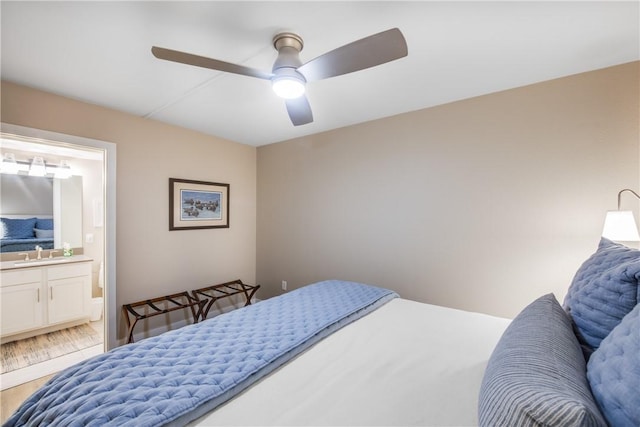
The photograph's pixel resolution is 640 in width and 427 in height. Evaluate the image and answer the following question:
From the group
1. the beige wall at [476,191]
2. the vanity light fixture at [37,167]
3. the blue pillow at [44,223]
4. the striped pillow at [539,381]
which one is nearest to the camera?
the striped pillow at [539,381]

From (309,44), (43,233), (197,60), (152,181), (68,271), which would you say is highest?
(309,44)

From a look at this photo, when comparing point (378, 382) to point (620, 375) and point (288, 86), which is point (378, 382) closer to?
point (620, 375)

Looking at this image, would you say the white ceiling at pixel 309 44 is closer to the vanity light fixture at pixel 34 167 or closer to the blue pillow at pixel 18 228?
the vanity light fixture at pixel 34 167

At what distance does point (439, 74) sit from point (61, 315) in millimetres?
4549

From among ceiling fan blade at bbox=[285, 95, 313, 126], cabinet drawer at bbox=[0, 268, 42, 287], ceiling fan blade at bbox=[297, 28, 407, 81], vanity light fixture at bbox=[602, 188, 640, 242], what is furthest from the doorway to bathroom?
vanity light fixture at bbox=[602, 188, 640, 242]

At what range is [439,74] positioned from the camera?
198 cm

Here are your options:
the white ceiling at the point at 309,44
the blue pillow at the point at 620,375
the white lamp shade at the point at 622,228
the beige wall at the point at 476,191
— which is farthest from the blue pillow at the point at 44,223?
the white lamp shade at the point at 622,228

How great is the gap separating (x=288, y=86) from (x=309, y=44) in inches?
12.4

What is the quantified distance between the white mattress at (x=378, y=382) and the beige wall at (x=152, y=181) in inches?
90.6

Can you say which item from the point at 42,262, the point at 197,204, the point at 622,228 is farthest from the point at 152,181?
the point at 622,228

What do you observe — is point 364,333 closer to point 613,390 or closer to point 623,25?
point 613,390

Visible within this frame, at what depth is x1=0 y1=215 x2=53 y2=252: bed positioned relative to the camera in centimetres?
320

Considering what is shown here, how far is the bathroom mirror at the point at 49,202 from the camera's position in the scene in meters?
3.29

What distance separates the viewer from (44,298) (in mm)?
3008
